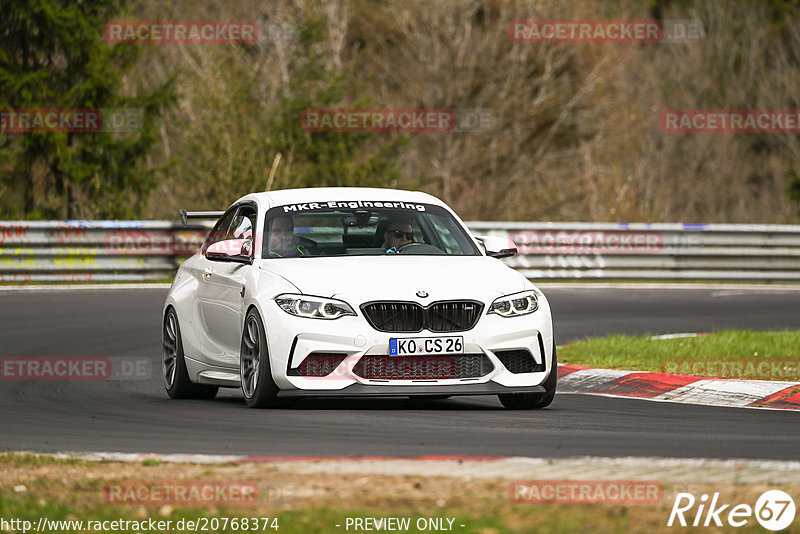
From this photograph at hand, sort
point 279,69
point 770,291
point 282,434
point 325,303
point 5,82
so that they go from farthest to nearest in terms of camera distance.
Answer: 1. point 279,69
2. point 5,82
3. point 770,291
4. point 325,303
5. point 282,434

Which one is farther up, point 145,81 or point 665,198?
point 145,81

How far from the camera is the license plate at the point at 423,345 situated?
9.79m

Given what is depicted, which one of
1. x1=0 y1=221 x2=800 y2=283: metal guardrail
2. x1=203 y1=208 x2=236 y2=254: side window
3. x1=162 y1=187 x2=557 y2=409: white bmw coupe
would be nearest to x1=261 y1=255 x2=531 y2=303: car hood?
x1=162 y1=187 x2=557 y2=409: white bmw coupe

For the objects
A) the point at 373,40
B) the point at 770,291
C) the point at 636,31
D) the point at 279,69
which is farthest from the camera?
the point at 636,31

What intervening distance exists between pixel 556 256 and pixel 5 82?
11.4 m

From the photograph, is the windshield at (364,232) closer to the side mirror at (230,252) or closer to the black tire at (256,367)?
the side mirror at (230,252)

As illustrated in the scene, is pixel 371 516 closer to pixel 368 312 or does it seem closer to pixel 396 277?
pixel 368 312

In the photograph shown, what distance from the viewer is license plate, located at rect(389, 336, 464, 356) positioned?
32.1ft

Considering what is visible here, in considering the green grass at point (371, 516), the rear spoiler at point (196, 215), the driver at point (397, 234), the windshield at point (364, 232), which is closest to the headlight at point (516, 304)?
the windshield at point (364, 232)

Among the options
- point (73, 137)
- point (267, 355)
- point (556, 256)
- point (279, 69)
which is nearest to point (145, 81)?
point (279, 69)

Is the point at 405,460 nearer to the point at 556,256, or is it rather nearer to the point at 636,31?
the point at 556,256

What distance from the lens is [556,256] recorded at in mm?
25375

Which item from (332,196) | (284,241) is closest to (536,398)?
(284,241)

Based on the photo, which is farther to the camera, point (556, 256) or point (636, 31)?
point (636, 31)
